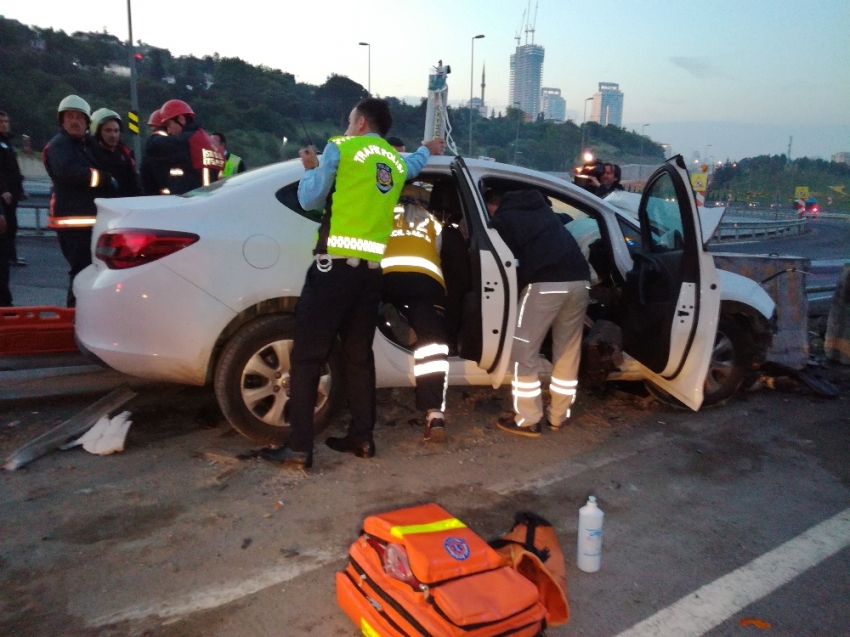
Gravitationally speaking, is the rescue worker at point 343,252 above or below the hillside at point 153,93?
below

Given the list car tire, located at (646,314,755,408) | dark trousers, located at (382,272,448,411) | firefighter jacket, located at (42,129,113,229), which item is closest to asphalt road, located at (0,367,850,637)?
car tire, located at (646,314,755,408)

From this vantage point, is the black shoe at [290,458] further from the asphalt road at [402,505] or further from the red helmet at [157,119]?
the red helmet at [157,119]

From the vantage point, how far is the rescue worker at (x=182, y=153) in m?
5.98

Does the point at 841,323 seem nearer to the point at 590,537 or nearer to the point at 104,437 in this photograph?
the point at 590,537

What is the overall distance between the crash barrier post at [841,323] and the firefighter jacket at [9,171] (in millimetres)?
7818

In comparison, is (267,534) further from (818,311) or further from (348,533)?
(818,311)

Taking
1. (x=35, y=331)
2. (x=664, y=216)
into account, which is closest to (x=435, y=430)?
(x=664, y=216)

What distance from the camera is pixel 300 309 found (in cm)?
361

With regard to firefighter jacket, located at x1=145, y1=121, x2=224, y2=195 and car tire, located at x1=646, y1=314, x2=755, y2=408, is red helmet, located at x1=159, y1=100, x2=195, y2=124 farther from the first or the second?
car tire, located at x1=646, y1=314, x2=755, y2=408

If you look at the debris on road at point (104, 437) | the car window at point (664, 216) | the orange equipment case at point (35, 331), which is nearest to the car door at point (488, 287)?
the car window at point (664, 216)

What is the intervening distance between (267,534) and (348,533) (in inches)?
13.9

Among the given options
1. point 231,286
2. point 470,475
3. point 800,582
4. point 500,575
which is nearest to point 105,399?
point 231,286

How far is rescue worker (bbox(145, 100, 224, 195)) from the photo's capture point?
19.6 feet

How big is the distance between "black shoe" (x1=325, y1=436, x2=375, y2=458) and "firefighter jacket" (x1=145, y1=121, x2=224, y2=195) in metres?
3.12
